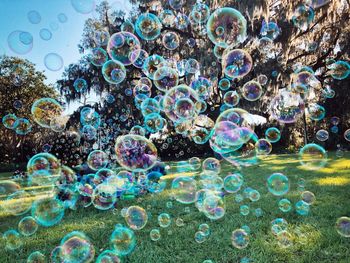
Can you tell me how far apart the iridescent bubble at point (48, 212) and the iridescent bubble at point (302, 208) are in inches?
148

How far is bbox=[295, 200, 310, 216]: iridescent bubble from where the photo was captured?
13.9ft

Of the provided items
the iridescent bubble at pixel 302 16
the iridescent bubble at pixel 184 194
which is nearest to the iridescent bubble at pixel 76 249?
the iridescent bubble at pixel 184 194

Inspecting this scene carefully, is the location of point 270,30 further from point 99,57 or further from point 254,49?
point 99,57

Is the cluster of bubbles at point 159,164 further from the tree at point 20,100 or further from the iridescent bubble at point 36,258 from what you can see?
the tree at point 20,100

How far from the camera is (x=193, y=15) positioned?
1309 centimetres

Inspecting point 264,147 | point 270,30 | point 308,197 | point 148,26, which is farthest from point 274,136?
point 148,26

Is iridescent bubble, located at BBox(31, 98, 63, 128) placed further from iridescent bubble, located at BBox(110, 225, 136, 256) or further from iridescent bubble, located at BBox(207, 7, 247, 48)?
iridescent bubble, located at BBox(110, 225, 136, 256)

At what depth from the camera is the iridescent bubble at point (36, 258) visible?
3.14 m

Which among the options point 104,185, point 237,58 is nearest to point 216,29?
point 237,58

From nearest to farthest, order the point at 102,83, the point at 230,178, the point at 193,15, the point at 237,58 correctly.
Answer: the point at 230,178, the point at 237,58, the point at 193,15, the point at 102,83

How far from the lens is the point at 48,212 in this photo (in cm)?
527

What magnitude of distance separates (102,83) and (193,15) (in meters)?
6.92

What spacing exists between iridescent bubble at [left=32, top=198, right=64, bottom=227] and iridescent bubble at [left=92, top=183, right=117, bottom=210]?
63 centimetres

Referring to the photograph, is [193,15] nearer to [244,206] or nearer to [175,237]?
[244,206]
